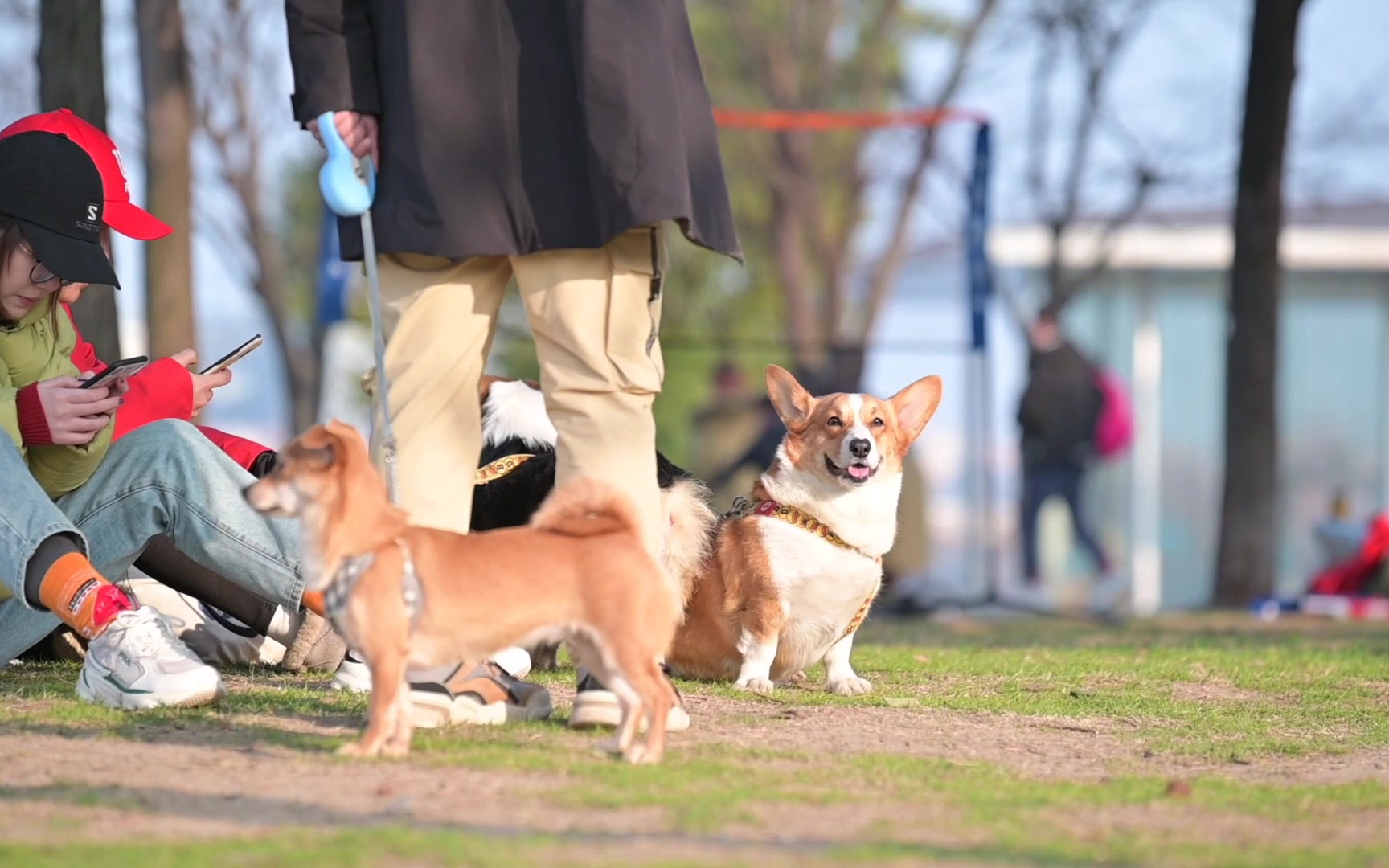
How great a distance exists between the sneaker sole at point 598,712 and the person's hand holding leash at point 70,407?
1.36 metres

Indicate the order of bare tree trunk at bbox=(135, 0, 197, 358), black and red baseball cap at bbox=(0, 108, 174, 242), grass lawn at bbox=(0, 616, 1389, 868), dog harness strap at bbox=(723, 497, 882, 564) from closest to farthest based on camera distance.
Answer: grass lawn at bbox=(0, 616, 1389, 868) → black and red baseball cap at bbox=(0, 108, 174, 242) → dog harness strap at bbox=(723, 497, 882, 564) → bare tree trunk at bbox=(135, 0, 197, 358)

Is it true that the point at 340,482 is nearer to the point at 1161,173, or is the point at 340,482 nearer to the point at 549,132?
the point at 549,132

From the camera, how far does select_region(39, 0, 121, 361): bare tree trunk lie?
21.1 feet

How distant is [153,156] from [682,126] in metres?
6.40

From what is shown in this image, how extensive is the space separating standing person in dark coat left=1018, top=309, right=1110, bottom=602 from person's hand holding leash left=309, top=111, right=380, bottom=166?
9198 millimetres

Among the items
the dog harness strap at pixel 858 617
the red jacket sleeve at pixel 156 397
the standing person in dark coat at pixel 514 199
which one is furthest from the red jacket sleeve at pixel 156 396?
the dog harness strap at pixel 858 617

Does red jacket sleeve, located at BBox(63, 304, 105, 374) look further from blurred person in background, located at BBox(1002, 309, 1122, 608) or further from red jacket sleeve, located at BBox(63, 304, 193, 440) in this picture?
blurred person in background, located at BBox(1002, 309, 1122, 608)

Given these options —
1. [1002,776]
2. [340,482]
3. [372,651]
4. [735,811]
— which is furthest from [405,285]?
[1002,776]

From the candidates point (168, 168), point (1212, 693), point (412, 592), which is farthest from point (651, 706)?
point (168, 168)

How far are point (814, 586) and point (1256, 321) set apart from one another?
249 inches

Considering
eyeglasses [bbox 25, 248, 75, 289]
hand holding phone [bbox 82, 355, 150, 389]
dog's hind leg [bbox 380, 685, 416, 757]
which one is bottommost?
dog's hind leg [bbox 380, 685, 416, 757]

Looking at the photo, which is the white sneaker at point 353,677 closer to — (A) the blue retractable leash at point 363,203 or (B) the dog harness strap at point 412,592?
(A) the blue retractable leash at point 363,203

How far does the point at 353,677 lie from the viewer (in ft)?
12.8

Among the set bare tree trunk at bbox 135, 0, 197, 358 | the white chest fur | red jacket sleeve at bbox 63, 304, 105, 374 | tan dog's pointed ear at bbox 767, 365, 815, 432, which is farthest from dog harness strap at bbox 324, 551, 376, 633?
bare tree trunk at bbox 135, 0, 197, 358
